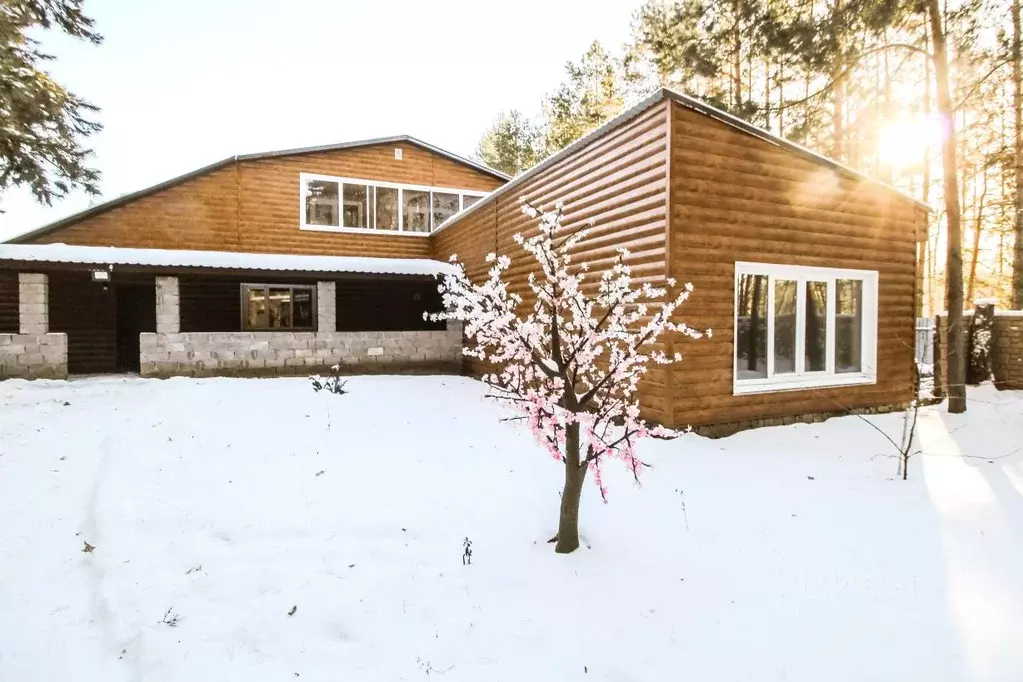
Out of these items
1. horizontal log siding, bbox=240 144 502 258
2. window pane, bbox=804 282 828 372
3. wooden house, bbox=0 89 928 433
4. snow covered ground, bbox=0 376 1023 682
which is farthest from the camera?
horizontal log siding, bbox=240 144 502 258

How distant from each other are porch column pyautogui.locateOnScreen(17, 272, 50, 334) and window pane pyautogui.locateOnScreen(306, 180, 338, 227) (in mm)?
6264

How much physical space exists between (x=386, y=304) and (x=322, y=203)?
11.7 ft

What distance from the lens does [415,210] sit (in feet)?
53.2

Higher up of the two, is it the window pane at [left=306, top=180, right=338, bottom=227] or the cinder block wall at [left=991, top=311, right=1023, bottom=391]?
the window pane at [left=306, top=180, right=338, bottom=227]

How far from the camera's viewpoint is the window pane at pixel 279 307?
13875 mm

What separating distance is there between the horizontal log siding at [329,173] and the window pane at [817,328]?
11343 millimetres

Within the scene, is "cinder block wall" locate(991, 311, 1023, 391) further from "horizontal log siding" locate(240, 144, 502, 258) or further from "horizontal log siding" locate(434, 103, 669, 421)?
"horizontal log siding" locate(240, 144, 502, 258)

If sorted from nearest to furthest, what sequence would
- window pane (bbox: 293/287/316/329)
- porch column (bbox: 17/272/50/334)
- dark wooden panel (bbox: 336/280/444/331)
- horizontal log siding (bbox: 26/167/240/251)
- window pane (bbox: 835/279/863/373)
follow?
window pane (bbox: 835/279/863/373) → porch column (bbox: 17/272/50/334) → horizontal log siding (bbox: 26/167/240/251) → window pane (bbox: 293/287/316/329) → dark wooden panel (bbox: 336/280/444/331)

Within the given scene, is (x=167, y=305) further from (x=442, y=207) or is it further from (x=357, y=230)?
(x=442, y=207)

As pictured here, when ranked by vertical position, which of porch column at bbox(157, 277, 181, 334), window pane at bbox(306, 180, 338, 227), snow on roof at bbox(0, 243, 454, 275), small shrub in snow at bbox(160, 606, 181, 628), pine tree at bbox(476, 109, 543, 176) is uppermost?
pine tree at bbox(476, 109, 543, 176)

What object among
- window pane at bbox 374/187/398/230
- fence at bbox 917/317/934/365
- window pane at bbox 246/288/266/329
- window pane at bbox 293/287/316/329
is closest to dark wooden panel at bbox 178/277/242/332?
window pane at bbox 246/288/266/329

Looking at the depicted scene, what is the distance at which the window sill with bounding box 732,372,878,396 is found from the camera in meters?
7.28

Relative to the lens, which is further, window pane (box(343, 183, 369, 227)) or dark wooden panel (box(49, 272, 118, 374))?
window pane (box(343, 183, 369, 227))

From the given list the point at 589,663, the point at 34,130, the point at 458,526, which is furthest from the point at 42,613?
the point at 34,130
